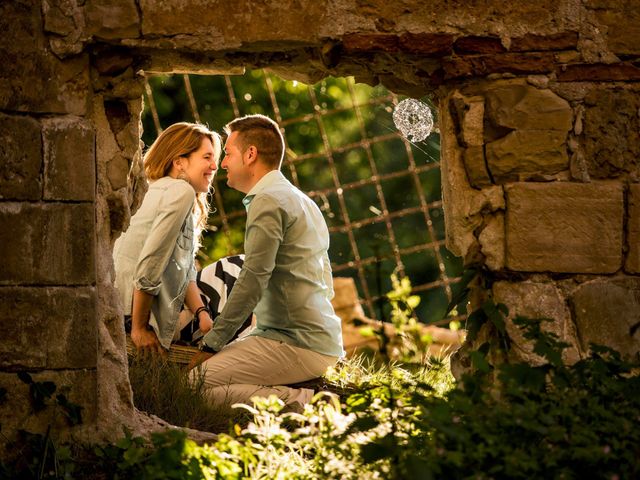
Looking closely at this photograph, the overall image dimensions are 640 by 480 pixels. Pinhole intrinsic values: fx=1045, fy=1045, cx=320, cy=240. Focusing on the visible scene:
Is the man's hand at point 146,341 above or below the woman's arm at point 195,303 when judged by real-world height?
below

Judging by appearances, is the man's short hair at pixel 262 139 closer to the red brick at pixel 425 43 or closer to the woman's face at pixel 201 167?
the woman's face at pixel 201 167

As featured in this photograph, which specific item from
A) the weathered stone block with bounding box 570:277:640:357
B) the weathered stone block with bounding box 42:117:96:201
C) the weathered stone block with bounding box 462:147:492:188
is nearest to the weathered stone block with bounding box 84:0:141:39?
the weathered stone block with bounding box 42:117:96:201

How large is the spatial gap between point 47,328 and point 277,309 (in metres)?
1.45

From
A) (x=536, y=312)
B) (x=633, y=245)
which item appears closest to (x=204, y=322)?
(x=536, y=312)

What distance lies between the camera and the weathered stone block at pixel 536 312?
3.77 m

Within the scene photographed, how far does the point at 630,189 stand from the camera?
3844 millimetres

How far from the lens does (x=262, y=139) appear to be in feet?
16.9

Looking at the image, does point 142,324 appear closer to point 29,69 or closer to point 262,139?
point 262,139

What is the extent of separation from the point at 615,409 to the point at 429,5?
158 cm

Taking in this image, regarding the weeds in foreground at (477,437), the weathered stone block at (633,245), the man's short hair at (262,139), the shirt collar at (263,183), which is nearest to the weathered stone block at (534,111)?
Result: the weathered stone block at (633,245)

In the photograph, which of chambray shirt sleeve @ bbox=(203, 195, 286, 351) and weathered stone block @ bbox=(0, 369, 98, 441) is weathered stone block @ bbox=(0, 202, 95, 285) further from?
chambray shirt sleeve @ bbox=(203, 195, 286, 351)

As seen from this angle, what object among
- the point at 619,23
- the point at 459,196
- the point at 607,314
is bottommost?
the point at 607,314

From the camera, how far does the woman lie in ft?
16.2

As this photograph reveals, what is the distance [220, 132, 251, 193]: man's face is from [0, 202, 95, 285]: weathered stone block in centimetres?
150
